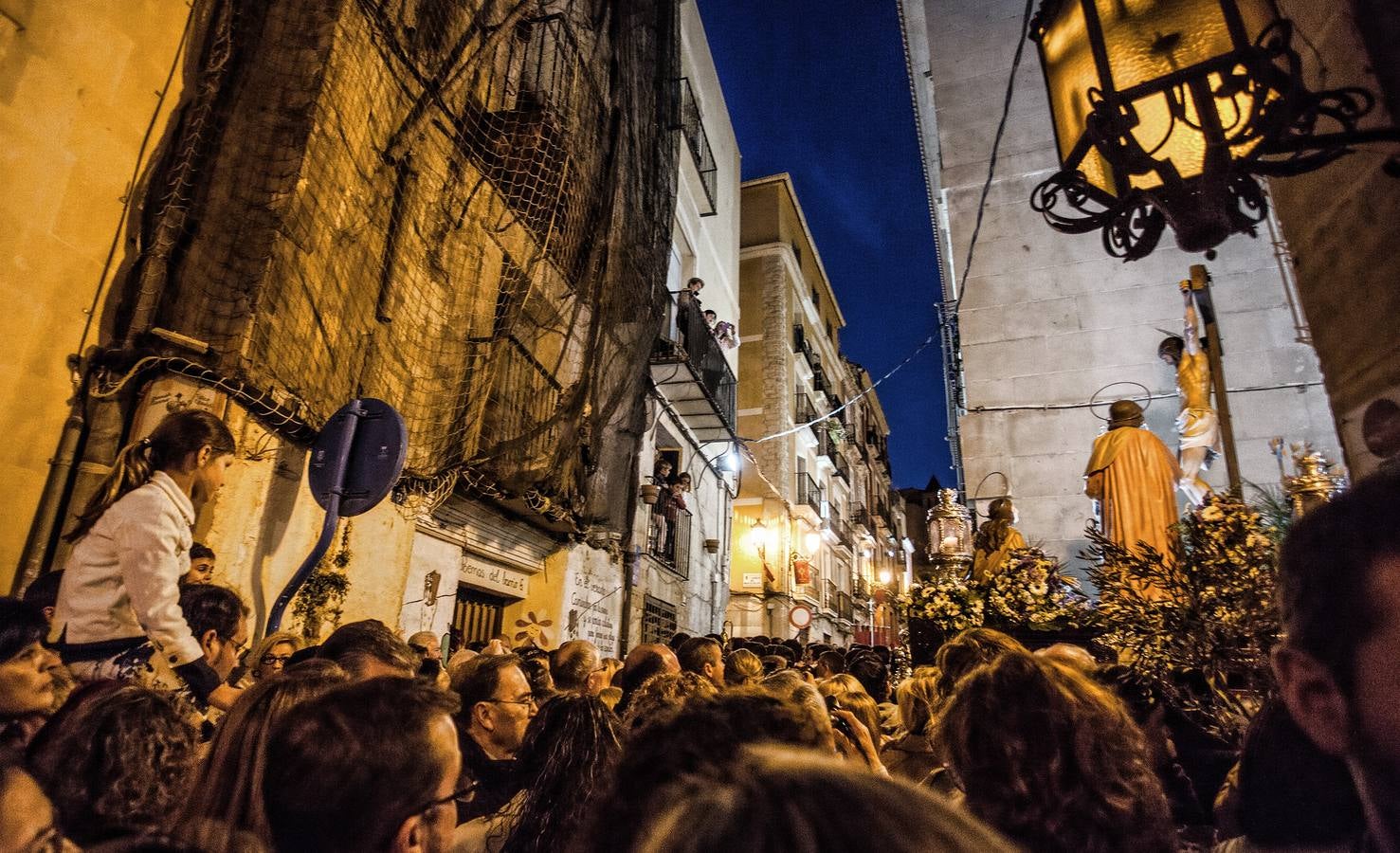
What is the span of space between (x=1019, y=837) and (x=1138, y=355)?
854cm

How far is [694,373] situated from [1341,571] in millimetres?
13754

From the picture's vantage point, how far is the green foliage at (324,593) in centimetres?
637

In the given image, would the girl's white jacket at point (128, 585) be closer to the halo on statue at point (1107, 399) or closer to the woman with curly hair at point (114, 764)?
the woman with curly hair at point (114, 764)

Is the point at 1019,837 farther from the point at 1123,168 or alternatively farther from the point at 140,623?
the point at 140,623

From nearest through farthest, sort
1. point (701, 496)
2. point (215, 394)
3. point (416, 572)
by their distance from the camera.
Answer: point (215, 394) → point (416, 572) → point (701, 496)

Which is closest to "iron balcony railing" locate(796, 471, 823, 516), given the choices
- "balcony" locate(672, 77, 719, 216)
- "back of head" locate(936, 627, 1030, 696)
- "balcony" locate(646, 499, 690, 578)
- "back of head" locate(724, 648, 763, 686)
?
"balcony" locate(646, 499, 690, 578)

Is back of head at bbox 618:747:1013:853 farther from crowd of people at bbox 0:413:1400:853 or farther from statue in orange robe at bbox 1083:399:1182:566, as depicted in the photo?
statue in orange robe at bbox 1083:399:1182:566

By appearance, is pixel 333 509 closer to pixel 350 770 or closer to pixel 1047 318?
pixel 350 770

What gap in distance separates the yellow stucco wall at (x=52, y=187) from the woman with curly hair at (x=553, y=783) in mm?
4730

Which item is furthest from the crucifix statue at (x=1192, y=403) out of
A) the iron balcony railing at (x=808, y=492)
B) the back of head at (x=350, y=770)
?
the iron balcony railing at (x=808, y=492)

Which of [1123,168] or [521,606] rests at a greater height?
[1123,168]

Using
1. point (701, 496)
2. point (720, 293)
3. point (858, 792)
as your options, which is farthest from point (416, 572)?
point (720, 293)

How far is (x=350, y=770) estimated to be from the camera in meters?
1.44

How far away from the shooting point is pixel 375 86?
24.2 ft
